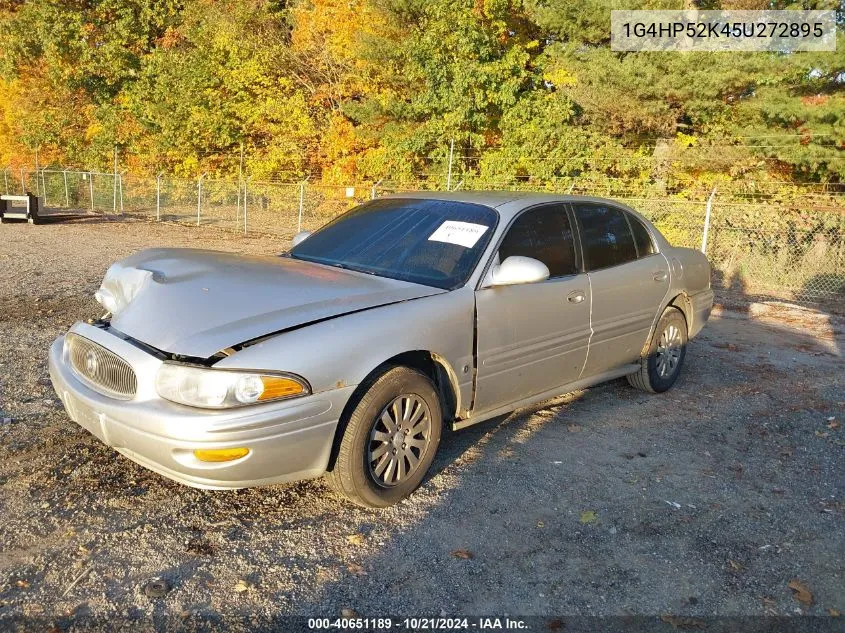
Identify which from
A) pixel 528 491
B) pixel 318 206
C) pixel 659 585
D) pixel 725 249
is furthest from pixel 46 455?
pixel 318 206

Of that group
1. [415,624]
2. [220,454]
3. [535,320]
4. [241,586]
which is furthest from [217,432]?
[535,320]

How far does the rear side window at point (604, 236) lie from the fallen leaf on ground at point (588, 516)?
5.91 ft

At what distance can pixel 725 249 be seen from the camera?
43.8 feet

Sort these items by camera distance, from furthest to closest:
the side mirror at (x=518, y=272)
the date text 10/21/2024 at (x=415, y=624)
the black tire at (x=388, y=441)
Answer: the side mirror at (x=518, y=272), the black tire at (x=388, y=441), the date text 10/21/2024 at (x=415, y=624)

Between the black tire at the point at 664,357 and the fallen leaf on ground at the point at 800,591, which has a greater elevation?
the black tire at the point at 664,357

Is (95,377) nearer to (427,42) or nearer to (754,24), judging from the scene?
(754,24)

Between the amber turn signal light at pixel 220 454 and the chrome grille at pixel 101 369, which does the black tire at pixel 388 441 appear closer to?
the amber turn signal light at pixel 220 454

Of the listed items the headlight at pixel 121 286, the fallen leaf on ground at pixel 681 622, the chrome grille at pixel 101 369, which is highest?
the headlight at pixel 121 286

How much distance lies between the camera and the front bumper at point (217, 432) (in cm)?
288

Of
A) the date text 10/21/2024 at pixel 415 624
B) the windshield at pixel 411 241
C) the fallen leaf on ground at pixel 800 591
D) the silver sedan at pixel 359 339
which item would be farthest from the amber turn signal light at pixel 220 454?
the fallen leaf on ground at pixel 800 591

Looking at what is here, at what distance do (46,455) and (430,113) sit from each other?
769 inches

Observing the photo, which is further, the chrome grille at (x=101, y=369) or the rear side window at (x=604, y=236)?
the rear side window at (x=604, y=236)

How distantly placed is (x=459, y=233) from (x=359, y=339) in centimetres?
126

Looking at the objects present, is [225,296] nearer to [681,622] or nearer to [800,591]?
[681,622]
